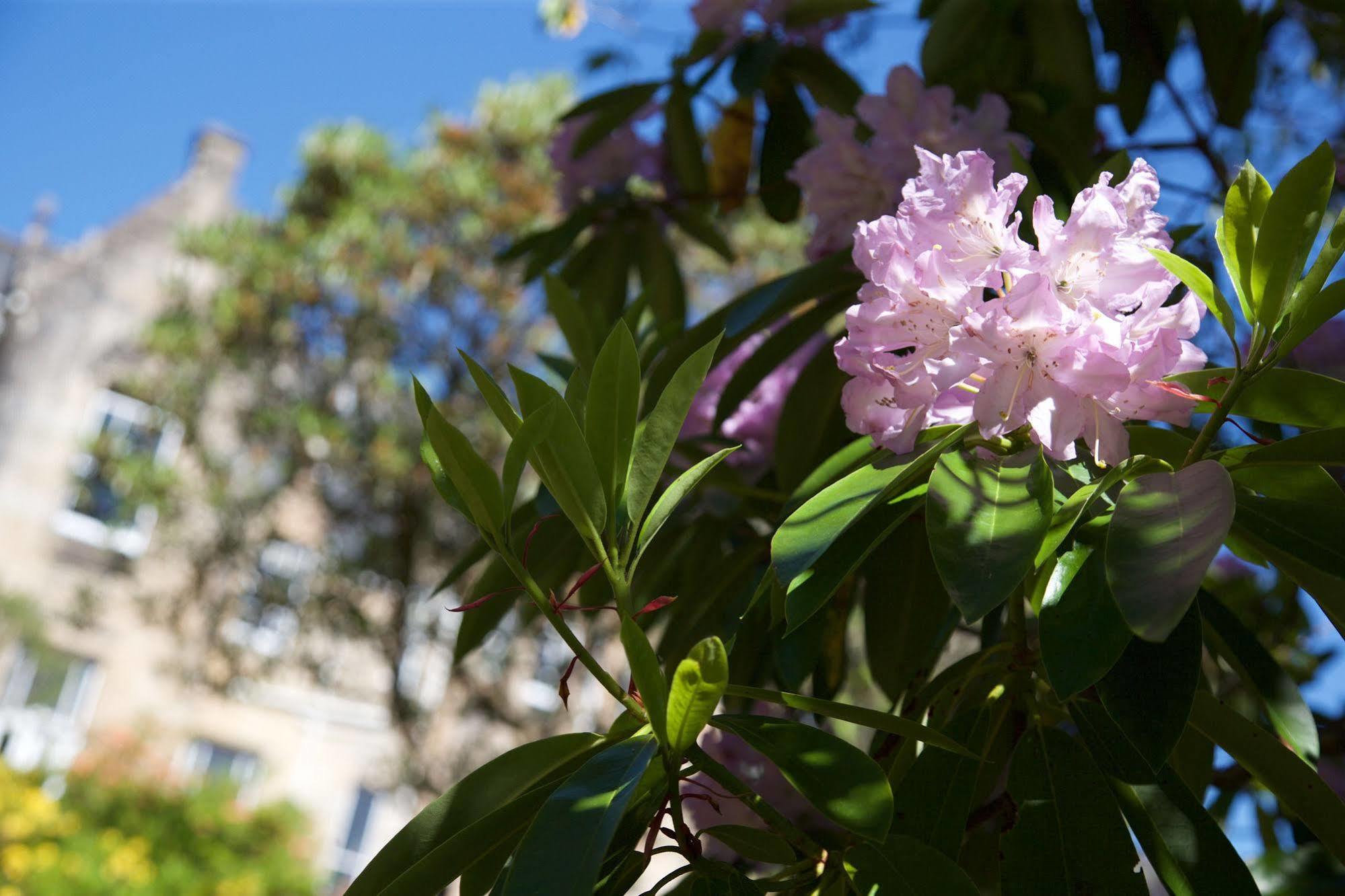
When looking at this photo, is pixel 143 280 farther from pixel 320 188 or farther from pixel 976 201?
pixel 976 201

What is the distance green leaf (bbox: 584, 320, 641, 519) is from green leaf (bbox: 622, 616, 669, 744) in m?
0.09

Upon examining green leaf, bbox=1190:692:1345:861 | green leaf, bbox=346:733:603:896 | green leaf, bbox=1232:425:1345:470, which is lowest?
green leaf, bbox=346:733:603:896

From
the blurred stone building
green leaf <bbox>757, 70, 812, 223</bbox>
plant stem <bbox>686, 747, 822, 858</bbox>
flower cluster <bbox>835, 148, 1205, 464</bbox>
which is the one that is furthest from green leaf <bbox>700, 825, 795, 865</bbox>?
the blurred stone building

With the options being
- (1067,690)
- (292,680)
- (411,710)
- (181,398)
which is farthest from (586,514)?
(292,680)

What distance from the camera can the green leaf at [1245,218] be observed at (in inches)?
22.2

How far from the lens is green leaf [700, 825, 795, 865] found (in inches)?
23.7

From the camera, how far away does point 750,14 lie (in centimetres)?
135

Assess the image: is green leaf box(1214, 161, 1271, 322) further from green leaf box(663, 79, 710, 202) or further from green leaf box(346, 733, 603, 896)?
green leaf box(663, 79, 710, 202)

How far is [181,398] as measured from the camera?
6.88 metres

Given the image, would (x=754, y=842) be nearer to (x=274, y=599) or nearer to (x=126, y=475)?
(x=274, y=599)

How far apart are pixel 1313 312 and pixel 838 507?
0.24 m

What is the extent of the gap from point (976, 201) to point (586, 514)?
266 mm

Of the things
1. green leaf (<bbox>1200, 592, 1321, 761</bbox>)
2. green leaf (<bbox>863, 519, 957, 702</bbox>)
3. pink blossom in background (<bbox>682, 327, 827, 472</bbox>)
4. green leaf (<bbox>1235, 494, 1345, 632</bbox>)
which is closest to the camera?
green leaf (<bbox>1235, 494, 1345, 632</bbox>)

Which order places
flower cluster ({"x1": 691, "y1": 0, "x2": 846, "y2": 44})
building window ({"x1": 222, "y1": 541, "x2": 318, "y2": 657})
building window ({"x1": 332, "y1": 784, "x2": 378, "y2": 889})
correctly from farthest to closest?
building window ({"x1": 332, "y1": 784, "x2": 378, "y2": 889})
building window ({"x1": 222, "y1": 541, "x2": 318, "y2": 657})
flower cluster ({"x1": 691, "y1": 0, "x2": 846, "y2": 44})
